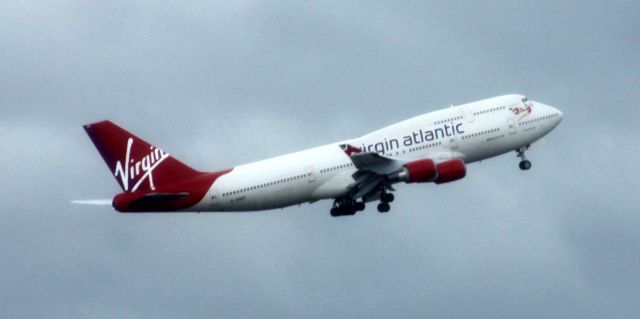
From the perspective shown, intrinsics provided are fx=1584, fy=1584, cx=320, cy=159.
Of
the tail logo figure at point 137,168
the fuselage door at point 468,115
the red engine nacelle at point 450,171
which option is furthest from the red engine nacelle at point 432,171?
the tail logo figure at point 137,168

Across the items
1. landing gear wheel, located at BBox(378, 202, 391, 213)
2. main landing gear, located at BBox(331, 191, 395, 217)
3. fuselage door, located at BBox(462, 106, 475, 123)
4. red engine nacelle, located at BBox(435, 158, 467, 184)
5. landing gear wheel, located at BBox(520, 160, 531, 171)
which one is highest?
fuselage door, located at BBox(462, 106, 475, 123)

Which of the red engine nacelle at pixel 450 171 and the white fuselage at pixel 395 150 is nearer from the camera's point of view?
the white fuselage at pixel 395 150

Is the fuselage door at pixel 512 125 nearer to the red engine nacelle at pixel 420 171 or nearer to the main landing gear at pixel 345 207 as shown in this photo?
the red engine nacelle at pixel 420 171

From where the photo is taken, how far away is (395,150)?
130 metres

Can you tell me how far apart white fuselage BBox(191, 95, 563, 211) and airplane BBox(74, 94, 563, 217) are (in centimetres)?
8

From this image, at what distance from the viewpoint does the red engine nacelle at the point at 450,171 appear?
12606 centimetres

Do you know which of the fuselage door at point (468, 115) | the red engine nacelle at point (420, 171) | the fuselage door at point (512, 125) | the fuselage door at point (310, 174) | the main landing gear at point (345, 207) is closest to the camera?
the red engine nacelle at point (420, 171)

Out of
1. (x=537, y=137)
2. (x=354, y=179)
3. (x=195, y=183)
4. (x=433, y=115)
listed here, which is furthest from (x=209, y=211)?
(x=537, y=137)

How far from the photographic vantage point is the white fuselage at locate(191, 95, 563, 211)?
126 metres

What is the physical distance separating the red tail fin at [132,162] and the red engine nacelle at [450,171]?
19300 millimetres

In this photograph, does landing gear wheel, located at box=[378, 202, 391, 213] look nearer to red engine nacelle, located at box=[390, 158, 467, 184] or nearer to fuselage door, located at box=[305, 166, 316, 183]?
red engine nacelle, located at box=[390, 158, 467, 184]

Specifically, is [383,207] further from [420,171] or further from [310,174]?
[310,174]

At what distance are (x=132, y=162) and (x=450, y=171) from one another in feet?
83.1

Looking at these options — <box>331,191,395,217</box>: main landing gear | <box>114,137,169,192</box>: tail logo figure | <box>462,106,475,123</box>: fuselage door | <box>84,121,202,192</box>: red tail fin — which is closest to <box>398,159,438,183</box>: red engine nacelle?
<box>331,191,395,217</box>: main landing gear
